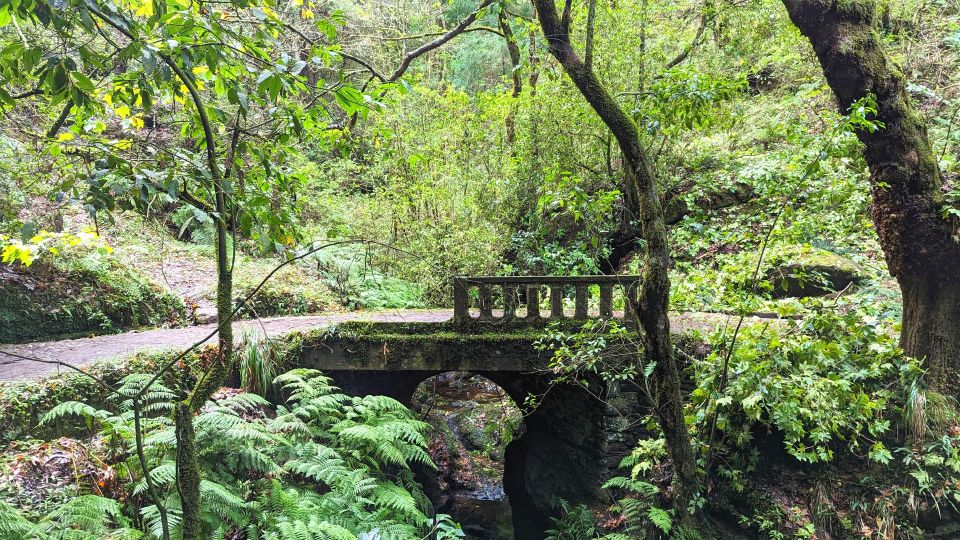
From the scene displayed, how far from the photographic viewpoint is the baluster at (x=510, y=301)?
625 centimetres

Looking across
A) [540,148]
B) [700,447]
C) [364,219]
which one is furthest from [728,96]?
[364,219]

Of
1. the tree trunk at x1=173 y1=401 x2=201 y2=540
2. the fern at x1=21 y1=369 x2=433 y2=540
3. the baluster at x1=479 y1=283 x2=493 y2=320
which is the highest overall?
the baluster at x1=479 y1=283 x2=493 y2=320

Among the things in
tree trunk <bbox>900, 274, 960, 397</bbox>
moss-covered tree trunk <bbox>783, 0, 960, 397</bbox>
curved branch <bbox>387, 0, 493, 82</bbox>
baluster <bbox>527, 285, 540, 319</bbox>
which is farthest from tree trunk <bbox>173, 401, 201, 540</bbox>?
tree trunk <bbox>900, 274, 960, 397</bbox>

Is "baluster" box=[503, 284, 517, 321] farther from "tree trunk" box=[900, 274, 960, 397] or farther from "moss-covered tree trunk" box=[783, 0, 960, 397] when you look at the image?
"tree trunk" box=[900, 274, 960, 397]

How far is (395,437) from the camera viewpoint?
5375mm

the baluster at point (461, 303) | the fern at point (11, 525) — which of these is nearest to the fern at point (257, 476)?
the fern at point (11, 525)

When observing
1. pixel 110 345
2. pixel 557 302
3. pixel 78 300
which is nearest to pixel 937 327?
pixel 557 302

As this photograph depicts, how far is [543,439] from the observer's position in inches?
320

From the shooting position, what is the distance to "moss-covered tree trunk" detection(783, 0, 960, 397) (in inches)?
174

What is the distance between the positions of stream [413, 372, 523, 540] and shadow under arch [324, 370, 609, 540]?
1.25 feet

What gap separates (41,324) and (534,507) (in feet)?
23.6

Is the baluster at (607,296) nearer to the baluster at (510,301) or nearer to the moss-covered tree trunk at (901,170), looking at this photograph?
the baluster at (510,301)

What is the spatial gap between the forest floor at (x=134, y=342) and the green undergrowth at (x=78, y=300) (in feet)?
1.24

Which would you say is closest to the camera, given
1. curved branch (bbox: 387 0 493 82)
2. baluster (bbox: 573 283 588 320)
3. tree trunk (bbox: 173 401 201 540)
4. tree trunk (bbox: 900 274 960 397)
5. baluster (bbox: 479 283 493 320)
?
tree trunk (bbox: 173 401 201 540)
